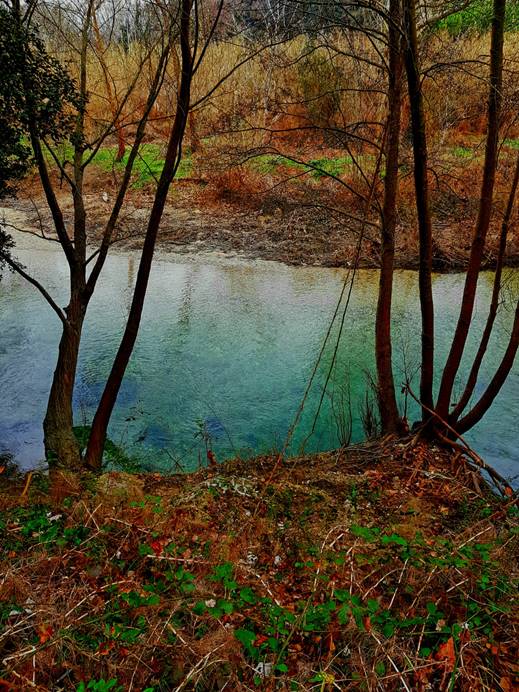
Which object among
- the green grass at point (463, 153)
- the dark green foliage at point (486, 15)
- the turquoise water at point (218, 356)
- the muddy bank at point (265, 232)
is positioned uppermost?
the dark green foliage at point (486, 15)

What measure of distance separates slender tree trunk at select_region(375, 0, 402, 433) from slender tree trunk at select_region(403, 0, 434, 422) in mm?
150

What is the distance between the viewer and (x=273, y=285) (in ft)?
33.5

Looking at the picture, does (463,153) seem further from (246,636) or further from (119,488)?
(246,636)

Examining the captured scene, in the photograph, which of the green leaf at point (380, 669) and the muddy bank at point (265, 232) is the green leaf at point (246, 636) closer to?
the green leaf at point (380, 669)

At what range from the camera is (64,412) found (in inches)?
194

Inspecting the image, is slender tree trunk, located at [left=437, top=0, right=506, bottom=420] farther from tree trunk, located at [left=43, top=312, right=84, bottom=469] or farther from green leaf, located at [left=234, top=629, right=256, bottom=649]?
tree trunk, located at [left=43, top=312, right=84, bottom=469]

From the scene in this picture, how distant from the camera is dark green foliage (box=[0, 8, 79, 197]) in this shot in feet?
12.4

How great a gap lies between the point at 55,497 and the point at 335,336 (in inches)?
226

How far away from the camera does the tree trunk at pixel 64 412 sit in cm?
469

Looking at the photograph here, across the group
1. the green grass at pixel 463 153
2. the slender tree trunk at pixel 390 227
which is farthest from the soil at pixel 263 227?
the slender tree trunk at pixel 390 227

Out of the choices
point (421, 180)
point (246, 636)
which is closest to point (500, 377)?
point (421, 180)

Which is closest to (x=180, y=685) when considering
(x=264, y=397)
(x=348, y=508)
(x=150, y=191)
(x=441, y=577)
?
(x=441, y=577)

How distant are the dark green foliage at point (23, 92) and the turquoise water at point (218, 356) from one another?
288cm

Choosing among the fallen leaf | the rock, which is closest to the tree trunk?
the rock
